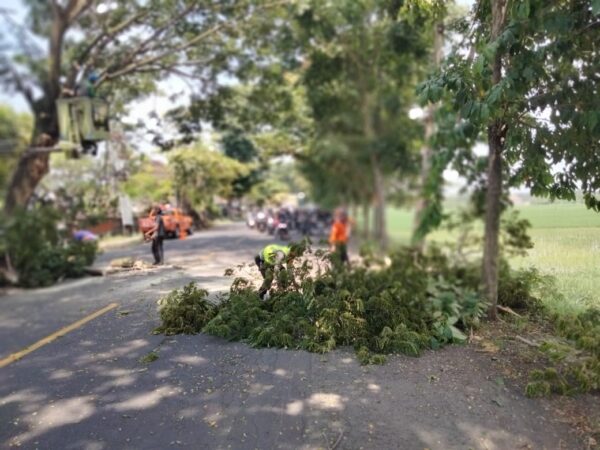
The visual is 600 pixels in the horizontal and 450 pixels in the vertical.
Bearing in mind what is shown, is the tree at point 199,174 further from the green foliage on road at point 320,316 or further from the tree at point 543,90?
the tree at point 543,90

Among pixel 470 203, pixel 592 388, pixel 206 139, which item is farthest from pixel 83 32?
pixel 592 388

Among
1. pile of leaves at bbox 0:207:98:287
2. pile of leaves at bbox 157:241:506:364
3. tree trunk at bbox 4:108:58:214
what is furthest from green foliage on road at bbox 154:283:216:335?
tree trunk at bbox 4:108:58:214

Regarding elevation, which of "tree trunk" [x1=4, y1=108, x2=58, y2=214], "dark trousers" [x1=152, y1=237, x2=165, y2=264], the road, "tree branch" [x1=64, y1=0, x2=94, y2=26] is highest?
"tree branch" [x1=64, y1=0, x2=94, y2=26]

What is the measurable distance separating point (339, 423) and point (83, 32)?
1141 cm

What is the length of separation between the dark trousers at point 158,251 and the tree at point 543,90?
2.72 meters

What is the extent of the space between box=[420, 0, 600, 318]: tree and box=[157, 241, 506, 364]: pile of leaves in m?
1.75

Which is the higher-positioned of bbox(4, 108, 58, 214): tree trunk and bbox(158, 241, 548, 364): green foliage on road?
bbox(4, 108, 58, 214): tree trunk

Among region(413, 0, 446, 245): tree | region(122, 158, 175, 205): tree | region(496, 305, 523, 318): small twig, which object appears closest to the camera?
region(496, 305, 523, 318): small twig

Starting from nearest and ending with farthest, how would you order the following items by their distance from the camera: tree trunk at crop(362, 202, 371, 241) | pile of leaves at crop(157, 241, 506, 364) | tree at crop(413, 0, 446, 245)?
pile of leaves at crop(157, 241, 506, 364), tree at crop(413, 0, 446, 245), tree trunk at crop(362, 202, 371, 241)

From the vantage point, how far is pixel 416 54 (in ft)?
36.3

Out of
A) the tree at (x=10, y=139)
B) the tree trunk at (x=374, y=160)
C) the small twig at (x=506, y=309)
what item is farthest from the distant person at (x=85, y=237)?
the small twig at (x=506, y=309)

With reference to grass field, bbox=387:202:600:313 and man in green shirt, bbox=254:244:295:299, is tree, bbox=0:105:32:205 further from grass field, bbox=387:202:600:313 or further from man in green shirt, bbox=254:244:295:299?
grass field, bbox=387:202:600:313

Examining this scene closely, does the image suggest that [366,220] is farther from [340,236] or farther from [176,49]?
[176,49]

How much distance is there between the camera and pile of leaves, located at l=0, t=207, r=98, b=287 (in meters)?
10.1
